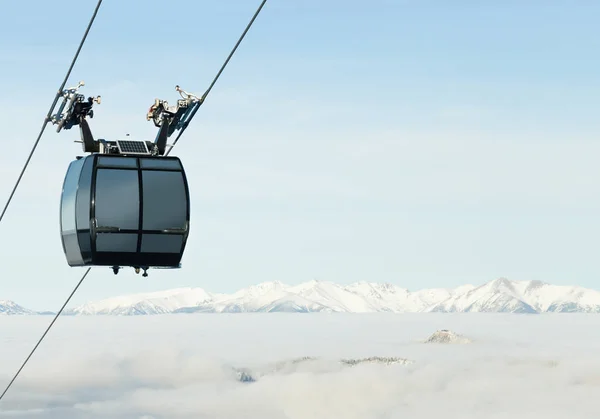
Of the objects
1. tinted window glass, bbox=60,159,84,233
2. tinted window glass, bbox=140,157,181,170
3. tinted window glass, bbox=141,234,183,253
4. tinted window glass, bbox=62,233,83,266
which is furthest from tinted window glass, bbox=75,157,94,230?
tinted window glass, bbox=141,234,183,253

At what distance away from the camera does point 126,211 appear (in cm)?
3491

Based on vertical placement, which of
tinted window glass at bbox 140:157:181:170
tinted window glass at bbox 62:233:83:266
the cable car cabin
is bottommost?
tinted window glass at bbox 62:233:83:266

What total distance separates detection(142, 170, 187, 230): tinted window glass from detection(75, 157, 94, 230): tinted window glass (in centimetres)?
170

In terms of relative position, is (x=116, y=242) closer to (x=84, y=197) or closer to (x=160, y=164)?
(x=84, y=197)

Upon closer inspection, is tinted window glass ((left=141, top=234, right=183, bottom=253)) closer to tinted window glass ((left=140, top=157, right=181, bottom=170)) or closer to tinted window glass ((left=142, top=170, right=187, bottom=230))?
tinted window glass ((left=142, top=170, right=187, bottom=230))

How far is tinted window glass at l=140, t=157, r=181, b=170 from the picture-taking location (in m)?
35.6

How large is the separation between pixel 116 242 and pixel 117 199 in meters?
1.34

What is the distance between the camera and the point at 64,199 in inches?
1425

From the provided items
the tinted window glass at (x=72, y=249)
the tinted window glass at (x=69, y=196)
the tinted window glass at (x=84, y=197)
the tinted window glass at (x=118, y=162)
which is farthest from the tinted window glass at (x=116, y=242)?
the tinted window glass at (x=118, y=162)

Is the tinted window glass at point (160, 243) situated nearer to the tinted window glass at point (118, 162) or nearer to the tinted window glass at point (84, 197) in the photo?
the tinted window glass at point (84, 197)

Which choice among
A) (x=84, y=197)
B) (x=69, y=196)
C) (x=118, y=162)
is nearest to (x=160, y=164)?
(x=118, y=162)

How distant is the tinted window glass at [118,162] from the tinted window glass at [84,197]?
0.32 metres

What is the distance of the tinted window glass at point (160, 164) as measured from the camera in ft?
117

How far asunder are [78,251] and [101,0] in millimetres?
9343
